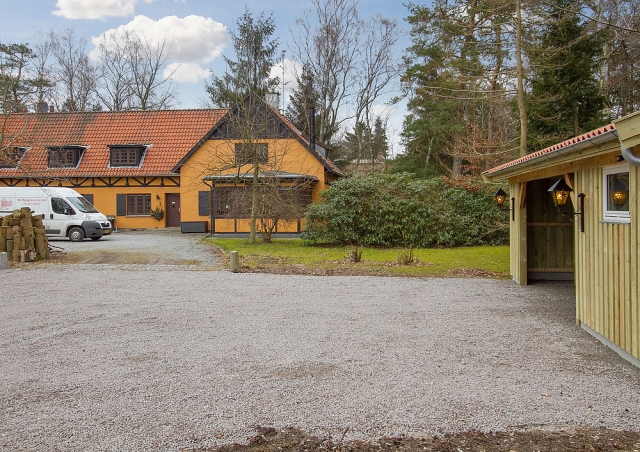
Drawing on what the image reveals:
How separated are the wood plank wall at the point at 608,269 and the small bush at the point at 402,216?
13325 mm

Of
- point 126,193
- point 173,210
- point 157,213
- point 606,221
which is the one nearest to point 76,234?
point 157,213

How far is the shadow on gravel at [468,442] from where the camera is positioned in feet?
12.0

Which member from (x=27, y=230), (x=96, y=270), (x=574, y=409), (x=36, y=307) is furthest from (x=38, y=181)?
(x=574, y=409)

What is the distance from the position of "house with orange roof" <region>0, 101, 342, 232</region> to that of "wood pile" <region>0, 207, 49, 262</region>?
33.8ft

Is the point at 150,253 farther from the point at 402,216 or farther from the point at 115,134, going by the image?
the point at 115,134

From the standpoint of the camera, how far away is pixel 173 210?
30.0 metres

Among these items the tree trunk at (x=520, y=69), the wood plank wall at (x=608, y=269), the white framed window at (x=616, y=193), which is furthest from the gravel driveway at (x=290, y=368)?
the tree trunk at (x=520, y=69)

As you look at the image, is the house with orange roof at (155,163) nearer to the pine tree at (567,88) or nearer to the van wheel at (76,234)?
the van wheel at (76,234)

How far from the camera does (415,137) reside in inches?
1233

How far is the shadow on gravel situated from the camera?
3643mm

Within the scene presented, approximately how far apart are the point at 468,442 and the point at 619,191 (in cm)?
363

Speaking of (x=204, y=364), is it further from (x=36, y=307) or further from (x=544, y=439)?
(x=36, y=307)

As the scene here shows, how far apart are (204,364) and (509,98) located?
1646 centimetres

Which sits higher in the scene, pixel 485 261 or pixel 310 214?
pixel 310 214
